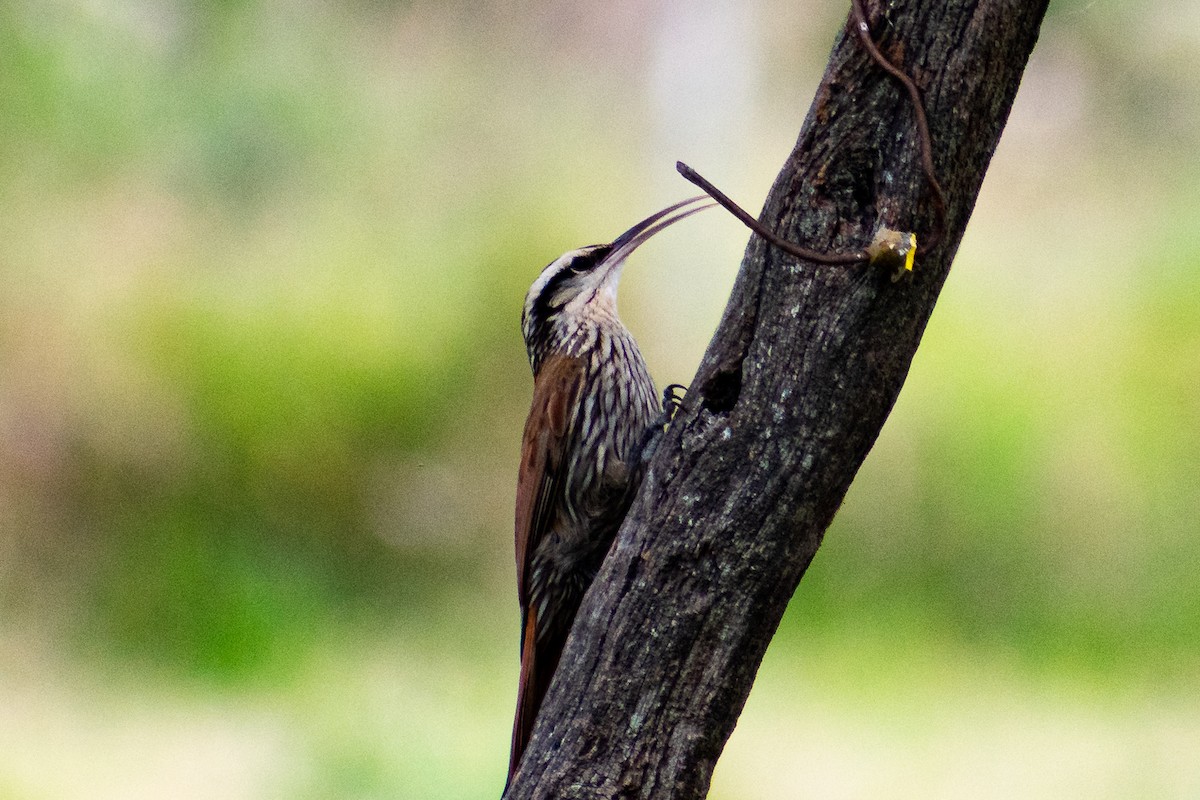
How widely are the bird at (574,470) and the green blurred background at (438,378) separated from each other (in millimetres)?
1157

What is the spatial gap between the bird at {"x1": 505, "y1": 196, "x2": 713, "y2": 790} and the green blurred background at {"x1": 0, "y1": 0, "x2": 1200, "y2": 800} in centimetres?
116

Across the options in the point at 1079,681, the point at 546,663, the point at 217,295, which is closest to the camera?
the point at 546,663

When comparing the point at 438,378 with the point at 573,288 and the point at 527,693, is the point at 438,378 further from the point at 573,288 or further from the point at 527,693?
the point at 527,693

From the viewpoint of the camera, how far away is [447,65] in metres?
3.77

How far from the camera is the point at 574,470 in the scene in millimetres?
2305

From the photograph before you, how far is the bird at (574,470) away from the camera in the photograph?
227cm

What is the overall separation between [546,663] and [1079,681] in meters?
1.96

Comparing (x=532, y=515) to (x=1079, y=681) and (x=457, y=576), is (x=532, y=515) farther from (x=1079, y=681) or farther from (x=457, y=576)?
(x=1079, y=681)

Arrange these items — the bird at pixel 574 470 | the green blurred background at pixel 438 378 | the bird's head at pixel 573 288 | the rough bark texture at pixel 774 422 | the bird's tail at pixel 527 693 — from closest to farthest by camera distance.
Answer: the rough bark texture at pixel 774 422, the bird's tail at pixel 527 693, the bird at pixel 574 470, the bird's head at pixel 573 288, the green blurred background at pixel 438 378

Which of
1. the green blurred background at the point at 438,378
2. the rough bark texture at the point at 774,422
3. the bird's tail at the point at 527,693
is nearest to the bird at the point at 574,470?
the bird's tail at the point at 527,693

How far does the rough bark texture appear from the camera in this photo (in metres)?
1.51

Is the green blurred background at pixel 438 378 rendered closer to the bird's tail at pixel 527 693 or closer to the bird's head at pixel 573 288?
the bird's head at pixel 573 288

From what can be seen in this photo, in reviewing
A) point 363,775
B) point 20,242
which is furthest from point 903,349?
point 20,242

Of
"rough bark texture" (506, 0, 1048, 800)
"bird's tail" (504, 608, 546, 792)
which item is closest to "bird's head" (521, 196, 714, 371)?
"bird's tail" (504, 608, 546, 792)
